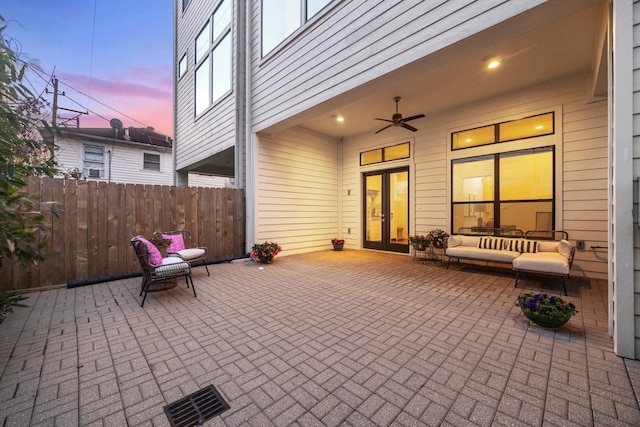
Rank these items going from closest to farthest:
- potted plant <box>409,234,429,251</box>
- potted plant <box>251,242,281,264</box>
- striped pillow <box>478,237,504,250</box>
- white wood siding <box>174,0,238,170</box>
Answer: striped pillow <box>478,237,504,250</box> → potted plant <box>251,242,281,264</box> → potted plant <box>409,234,429,251</box> → white wood siding <box>174,0,238,170</box>

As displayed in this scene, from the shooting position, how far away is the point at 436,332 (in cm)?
247

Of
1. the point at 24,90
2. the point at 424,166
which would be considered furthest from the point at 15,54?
the point at 424,166

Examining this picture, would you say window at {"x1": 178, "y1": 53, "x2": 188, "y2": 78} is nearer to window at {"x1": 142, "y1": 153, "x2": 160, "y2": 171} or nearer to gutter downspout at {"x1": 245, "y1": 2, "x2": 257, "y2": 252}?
gutter downspout at {"x1": 245, "y1": 2, "x2": 257, "y2": 252}

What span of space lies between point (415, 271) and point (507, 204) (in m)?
2.49

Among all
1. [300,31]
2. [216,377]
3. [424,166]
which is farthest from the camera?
[424,166]

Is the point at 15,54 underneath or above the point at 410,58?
underneath

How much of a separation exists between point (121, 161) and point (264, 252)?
34.9ft

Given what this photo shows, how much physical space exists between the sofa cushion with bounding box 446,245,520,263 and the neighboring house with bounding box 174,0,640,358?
1051 millimetres

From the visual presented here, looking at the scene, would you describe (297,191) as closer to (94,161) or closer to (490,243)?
(490,243)

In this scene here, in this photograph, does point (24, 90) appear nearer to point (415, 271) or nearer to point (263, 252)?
point (263, 252)

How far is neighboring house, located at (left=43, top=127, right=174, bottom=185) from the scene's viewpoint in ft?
36.0

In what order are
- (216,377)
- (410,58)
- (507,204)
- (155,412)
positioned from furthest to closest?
(507,204) → (410,58) → (216,377) → (155,412)

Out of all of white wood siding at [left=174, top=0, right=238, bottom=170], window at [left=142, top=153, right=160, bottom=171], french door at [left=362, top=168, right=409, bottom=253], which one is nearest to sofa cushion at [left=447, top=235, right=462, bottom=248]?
french door at [left=362, top=168, right=409, bottom=253]

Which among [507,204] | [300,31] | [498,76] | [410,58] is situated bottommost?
[507,204]
